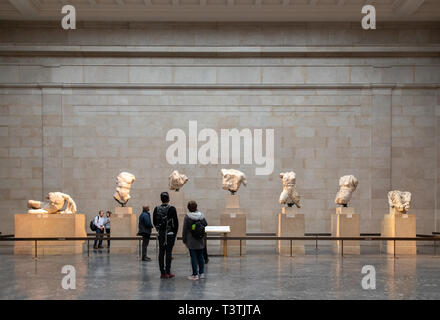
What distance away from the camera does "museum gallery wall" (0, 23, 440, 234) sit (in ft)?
65.5

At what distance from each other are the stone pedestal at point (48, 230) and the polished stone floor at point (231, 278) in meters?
0.84

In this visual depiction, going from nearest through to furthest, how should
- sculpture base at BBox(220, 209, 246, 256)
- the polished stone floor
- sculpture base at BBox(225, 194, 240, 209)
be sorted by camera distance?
1. the polished stone floor
2. sculpture base at BBox(220, 209, 246, 256)
3. sculpture base at BBox(225, 194, 240, 209)

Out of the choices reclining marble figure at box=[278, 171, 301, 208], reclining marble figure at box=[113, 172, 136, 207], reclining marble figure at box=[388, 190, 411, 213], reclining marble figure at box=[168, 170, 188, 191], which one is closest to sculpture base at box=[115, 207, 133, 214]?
reclining marble figure at box=[113, 172, 136, 207]

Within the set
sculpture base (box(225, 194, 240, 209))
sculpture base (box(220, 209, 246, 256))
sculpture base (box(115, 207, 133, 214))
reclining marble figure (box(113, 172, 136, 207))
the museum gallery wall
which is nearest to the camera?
sculpture base (box(220, 209, 246, 256))

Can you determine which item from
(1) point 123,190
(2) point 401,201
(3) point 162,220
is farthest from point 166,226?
(2) point 401,201

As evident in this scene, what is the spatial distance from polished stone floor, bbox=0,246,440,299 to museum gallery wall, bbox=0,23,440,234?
5.79 m

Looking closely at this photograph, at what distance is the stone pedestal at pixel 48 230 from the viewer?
15.2 meters

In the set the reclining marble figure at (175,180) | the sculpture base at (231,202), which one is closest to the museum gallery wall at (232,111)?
the reclining marble figure at (175,180)

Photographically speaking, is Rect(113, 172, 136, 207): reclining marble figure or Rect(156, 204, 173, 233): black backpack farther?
Rect(113, 172, 136, 207): reclining marble figure

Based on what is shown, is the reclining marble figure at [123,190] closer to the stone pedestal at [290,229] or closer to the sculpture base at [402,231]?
the stone pedestal at [290,229]

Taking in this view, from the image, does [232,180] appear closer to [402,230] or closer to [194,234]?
[402,230]

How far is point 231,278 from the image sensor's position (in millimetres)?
10492

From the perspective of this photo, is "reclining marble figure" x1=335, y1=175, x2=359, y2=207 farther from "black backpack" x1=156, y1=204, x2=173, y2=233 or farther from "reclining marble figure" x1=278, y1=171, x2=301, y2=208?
"black backpack" x1=156, y1=204, x2=173, y2=233

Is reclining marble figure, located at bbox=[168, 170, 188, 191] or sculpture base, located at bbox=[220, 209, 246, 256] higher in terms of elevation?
reclining marble figure, located at bbox=[168, 170, 188, 191]
